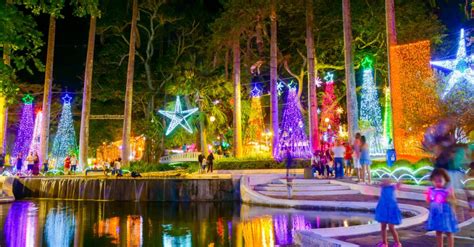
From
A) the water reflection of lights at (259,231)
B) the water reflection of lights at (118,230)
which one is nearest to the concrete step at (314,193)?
the water reflection of lights at (259,231)

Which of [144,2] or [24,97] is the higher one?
[144,2]

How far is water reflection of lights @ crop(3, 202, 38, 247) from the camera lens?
1071 cm

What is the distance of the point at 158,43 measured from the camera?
38312 millimetres

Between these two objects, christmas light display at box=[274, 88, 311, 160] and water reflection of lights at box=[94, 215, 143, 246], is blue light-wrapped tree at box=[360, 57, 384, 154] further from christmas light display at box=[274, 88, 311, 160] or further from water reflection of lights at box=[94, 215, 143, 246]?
water reflection of lights at box=[94, 215, 143, 246]

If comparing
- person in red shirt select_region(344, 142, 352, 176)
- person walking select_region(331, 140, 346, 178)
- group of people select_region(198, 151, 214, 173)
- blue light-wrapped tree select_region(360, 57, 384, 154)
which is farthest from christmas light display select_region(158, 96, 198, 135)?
person walking select_region(331, 140, 346, 178)

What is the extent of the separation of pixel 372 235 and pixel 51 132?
41080mm

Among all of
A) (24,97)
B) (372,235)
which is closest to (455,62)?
(372,235)

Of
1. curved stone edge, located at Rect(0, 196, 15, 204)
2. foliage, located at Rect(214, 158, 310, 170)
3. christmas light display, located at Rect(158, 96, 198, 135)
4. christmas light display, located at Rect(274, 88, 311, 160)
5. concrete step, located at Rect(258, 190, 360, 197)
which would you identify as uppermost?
A: christmas light display, located at Rect(158, 96, 198, 135)

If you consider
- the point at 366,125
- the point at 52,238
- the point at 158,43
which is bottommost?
the point at 52,238

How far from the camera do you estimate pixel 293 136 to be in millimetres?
29297

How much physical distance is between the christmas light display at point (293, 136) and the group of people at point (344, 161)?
478 cm

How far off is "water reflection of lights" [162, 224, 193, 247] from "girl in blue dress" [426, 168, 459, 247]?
5.42 meters

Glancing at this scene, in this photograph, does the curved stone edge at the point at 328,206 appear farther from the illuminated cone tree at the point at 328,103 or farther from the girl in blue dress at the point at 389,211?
the illuminated cone tree at the point at 328,103

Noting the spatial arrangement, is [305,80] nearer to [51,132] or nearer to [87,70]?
[87,70]
